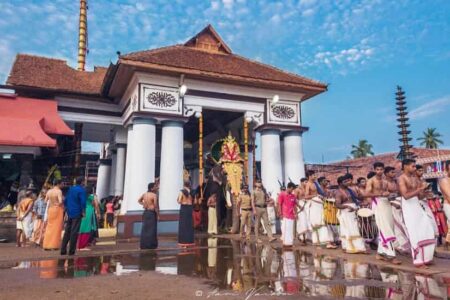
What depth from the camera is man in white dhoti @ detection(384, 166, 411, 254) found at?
6.46m

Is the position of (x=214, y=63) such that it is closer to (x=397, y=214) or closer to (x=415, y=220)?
(x=397, y=214)

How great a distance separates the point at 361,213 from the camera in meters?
7.22

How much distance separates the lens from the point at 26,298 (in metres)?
3.77

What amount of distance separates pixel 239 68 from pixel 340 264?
9.48 metres

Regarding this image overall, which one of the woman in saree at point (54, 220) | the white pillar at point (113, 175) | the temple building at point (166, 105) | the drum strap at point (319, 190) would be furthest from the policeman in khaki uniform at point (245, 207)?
the white pillar at point (113, 175)

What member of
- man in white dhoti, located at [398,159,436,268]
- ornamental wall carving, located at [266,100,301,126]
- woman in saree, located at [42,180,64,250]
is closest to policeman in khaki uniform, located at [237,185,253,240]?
ornamental wall carving, located at [266,100,301,126]

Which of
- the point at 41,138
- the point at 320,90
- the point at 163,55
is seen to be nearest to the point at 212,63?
the point at 163,55

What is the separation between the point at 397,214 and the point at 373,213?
0.45 m

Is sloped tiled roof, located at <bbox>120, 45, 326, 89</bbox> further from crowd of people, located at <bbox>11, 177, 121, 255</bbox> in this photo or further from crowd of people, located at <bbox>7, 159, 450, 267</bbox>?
crowd of people, located at <bbox>11, 177, 121, 255</bbox>

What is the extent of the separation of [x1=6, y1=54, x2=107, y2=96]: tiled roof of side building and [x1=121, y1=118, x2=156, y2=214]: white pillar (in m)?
3.34

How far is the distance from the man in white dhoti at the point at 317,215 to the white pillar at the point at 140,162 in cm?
545

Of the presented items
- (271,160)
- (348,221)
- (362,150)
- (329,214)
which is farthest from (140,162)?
(362,150)

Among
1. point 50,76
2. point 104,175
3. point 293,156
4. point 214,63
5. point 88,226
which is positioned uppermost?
point 214,63

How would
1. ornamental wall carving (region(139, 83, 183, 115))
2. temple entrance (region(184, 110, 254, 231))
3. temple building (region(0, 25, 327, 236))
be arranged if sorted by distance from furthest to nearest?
temple entrance (region(184, 110, 254, 231)), ornamental wall carving (region(139, 83, 183, 115)), temple building (region(0, 25, 327, 236))
